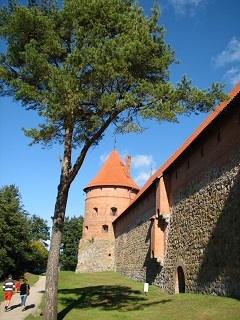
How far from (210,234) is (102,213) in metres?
23.9

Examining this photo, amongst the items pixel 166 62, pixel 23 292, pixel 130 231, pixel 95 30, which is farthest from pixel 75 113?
pixel 130 231

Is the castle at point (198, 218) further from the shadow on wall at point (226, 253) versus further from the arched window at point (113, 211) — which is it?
the arched window at point (113, 211)

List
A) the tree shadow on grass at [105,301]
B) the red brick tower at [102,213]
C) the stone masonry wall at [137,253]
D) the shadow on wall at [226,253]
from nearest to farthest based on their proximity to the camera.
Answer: the shadow on wall at [226,253] < the tree shadow on grass at [105,301] < the stone masonry wall at [137,253] < the red brick tower at [102,213]

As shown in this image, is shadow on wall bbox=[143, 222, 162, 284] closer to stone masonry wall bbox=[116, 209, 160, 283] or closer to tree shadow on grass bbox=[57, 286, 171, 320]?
stone masonry wall bbox=[116, 209, 160, 283]

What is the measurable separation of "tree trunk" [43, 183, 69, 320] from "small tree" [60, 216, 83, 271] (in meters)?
40.9

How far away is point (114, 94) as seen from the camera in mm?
10766

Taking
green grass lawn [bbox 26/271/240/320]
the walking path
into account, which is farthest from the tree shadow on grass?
the walking path

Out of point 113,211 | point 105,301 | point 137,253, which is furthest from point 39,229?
point 105,301

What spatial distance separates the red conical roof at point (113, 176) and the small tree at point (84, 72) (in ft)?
81.8

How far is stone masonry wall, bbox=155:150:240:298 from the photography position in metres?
10.7

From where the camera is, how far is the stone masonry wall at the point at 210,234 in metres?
10.7

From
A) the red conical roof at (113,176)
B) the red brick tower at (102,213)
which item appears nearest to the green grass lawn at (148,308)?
the red brick tower at (102,213)

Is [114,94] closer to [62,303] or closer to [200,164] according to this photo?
[200,164]

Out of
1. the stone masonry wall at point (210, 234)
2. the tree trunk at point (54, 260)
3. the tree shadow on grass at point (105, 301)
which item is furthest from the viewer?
the tree shadow on grass at point (105, 301)
